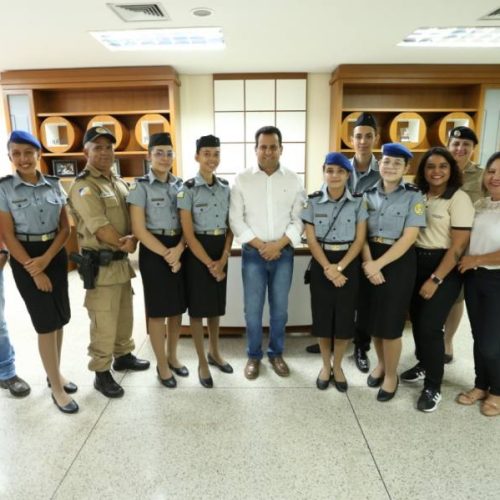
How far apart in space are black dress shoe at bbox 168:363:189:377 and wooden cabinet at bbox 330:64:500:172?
382 cm

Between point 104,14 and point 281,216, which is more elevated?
point 104,14

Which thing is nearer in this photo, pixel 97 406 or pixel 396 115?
pixel 97 406

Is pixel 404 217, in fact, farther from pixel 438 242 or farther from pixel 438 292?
pixel 438 292

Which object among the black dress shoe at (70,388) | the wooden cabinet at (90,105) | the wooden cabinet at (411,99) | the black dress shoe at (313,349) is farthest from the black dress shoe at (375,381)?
the wooden cabinet at (90,105)

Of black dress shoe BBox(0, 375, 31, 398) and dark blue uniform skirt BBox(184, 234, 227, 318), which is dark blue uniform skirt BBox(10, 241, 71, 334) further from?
dark blue uniform skirt BBox(184, 234, 227, 318)

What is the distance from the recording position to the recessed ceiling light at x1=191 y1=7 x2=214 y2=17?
3.28 meters

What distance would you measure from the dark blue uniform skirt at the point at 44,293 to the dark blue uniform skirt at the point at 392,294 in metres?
1.86

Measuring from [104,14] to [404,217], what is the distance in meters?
3.16

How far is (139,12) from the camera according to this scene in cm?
332

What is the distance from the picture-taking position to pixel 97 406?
7.48 feet

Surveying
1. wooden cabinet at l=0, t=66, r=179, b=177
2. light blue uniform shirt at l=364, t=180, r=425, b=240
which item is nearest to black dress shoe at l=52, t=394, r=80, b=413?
light blue uniform shirt at l=364, t=180, r=425, b=240

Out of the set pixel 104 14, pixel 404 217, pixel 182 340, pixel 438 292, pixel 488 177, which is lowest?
pixel 182 340

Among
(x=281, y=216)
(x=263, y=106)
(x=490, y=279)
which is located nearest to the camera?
(x=490, y=279)

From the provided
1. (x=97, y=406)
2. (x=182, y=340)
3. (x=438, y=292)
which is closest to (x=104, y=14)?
(x=182, y=340)
